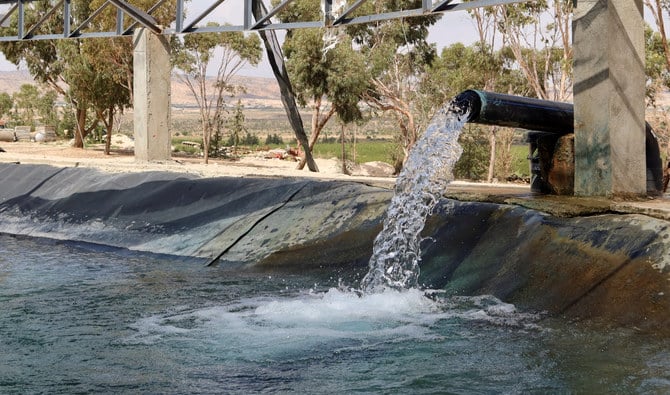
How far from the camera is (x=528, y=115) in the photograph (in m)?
10.3

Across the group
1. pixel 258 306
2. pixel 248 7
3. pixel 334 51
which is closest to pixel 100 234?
pixel 258 306

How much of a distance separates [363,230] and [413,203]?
3.01 ft

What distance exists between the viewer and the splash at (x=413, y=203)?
926 centimetres

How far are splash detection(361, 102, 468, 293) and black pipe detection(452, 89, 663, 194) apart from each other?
0.18 metres

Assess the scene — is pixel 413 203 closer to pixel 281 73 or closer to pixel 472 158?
pixel 281 73

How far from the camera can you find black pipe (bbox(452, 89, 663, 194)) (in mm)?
10039

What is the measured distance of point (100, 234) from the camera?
43.0 feet

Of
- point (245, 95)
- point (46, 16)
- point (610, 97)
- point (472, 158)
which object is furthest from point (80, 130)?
point (245, 95)

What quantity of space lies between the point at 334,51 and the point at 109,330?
25902 mm

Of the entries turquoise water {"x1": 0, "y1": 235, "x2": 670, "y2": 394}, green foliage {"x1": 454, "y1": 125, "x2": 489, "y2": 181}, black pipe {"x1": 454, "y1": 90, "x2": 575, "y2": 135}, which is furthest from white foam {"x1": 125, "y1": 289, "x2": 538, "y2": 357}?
green foliage {"x1": 454, "y1": 125, "x2": 489, "y2": 181}

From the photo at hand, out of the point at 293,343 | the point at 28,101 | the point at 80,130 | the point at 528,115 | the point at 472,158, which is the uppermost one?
the point at 28,101

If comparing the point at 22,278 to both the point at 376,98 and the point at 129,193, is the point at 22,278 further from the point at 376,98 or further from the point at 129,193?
the point at 376,98

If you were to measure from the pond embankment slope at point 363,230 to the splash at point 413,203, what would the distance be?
0.19 m

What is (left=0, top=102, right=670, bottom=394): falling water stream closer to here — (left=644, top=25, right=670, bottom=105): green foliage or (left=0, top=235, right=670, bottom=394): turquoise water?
(left=0, top=235, right=670, bottom=394): turquoise water
